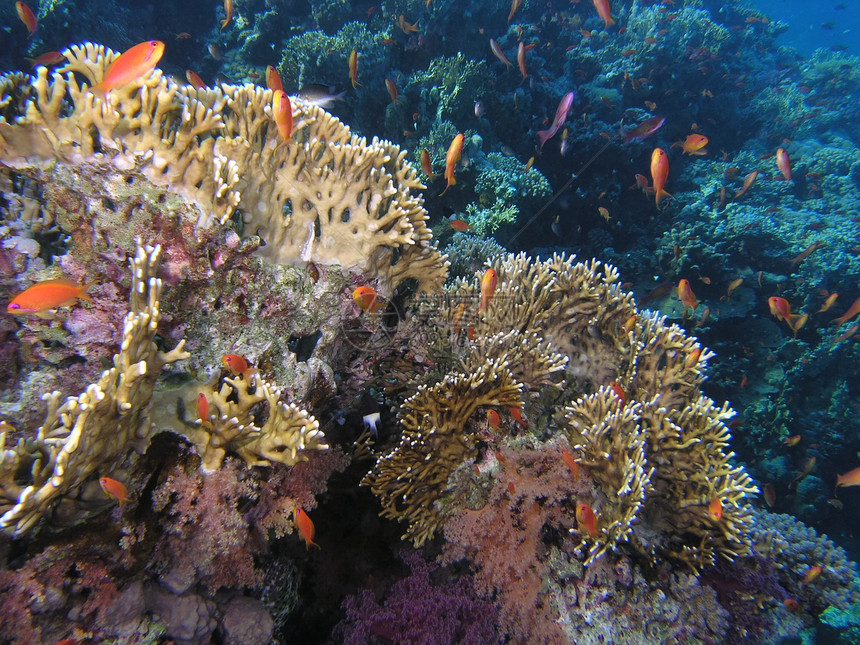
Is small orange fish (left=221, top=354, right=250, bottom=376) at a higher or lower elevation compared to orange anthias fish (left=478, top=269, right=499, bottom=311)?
lower

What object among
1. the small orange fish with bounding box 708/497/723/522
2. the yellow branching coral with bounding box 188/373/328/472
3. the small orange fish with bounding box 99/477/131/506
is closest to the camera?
the small orange fish with bounding box 99/477/131/506

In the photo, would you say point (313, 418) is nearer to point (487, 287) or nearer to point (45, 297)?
point (45, 297)

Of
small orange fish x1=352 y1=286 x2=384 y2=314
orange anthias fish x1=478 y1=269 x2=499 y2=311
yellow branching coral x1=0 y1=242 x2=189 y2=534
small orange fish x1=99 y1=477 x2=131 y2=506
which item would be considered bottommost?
small orange fish x1=99 y1=477 x2=131 y2=506

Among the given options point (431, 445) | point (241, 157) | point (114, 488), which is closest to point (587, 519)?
point (431, 445)

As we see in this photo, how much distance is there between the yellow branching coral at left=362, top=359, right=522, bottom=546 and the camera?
9.80 ft

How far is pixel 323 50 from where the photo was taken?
960cm

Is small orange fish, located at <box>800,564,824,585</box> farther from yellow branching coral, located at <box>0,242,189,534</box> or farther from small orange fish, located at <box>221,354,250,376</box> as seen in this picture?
yellow branching coral, located at <box>0,242,189,534</box>

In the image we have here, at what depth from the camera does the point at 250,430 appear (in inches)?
89.6

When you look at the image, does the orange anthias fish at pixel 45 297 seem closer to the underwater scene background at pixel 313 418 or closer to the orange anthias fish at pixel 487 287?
the underwater scene background at pixel 313 418

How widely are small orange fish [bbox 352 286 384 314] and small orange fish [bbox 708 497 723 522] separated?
2.95m

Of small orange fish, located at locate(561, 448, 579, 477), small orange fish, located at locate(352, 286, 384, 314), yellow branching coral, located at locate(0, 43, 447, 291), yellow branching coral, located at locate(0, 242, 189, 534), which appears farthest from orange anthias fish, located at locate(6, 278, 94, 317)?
small orange fish, located at locate(561, 448, 579, 477)

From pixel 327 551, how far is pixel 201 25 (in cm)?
1485

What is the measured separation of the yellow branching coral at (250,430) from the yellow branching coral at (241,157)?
109cm

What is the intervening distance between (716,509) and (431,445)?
2133 mm
